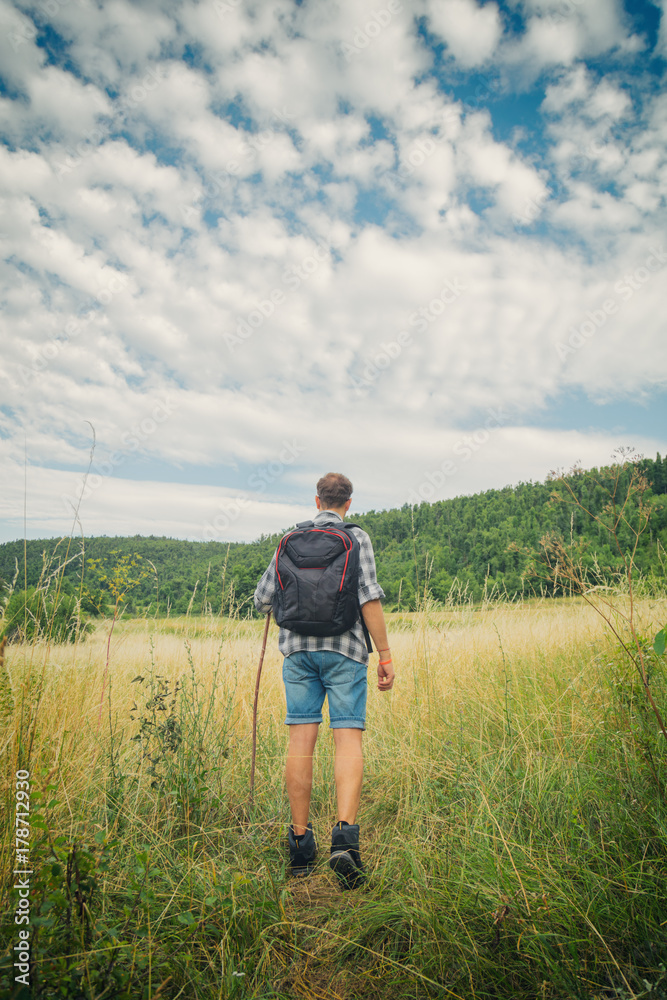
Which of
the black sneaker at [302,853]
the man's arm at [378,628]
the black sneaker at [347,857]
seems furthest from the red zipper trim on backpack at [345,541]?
the black sneaker at [302,853]

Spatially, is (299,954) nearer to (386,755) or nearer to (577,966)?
(577,966)

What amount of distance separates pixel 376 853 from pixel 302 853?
1.26 feet

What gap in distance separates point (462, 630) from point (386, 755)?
1997 mm

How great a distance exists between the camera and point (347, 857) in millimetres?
2125

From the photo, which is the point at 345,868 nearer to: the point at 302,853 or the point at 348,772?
the point at 302,853

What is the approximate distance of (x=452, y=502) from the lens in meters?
50.4

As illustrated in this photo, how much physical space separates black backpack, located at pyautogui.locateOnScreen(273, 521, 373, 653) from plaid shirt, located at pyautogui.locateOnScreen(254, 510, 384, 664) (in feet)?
0.27

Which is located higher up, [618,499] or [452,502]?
[452,502]

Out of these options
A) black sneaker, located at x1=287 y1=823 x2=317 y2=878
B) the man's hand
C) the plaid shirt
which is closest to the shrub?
the plaid shirt

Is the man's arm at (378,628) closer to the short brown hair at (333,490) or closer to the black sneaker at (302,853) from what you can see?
the short brown hair at (333,490)

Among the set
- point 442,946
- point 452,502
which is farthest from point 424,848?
point 452,502

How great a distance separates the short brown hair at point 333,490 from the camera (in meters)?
2.87

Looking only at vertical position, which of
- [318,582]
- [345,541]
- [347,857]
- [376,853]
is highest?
[345,541]

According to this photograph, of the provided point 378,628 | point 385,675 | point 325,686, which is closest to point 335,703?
point 325,686
